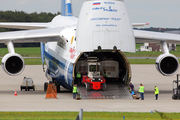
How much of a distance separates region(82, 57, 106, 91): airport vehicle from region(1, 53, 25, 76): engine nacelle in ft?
13.2

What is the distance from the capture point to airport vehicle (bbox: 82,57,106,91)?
21.7 metres

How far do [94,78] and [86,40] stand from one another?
3629 millimetres

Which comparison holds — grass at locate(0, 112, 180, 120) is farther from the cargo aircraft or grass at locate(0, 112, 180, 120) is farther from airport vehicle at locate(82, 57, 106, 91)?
airport vehicle at locate(82, 57, 106, 91)

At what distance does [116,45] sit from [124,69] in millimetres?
5513

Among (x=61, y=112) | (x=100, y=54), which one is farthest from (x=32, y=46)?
(x=61, y=112)

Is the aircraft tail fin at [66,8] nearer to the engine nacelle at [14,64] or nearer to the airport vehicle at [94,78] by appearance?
the airport vehicle at [94,78]

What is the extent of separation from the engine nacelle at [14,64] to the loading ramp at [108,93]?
3909 mm

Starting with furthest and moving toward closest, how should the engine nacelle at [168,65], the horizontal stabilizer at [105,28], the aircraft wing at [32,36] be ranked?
the aircraft wing at [32,36], the engine nacelle at [168,65], the horizontal stabilizer at [105,28]

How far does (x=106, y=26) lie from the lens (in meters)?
18.7

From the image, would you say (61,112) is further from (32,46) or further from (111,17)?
(32,46)

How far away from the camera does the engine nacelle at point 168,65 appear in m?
22.6

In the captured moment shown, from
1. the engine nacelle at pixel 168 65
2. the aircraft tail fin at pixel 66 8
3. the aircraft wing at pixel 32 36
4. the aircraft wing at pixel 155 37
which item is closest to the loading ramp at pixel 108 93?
the engine nacelle at pixel 168 65

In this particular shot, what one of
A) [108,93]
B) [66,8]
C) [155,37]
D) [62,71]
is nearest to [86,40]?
[108,93]

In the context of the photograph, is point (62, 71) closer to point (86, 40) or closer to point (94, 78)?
point (94, 78)
